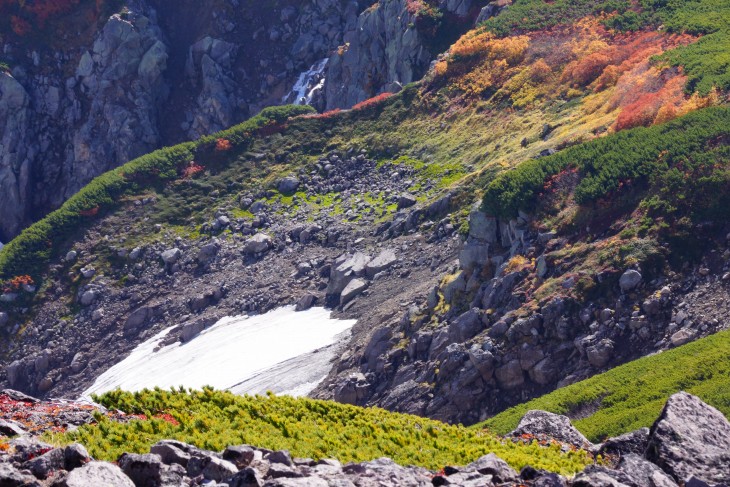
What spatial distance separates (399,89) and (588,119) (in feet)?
73.2

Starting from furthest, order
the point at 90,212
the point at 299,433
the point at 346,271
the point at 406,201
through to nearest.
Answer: the point at 90,212 → the point at 406,201 → the point at 346,271 → the point at 299,433

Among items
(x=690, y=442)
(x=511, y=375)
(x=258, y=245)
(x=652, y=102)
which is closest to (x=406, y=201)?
(x=258, y=245)

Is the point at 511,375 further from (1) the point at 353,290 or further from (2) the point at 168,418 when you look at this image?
(2) the point at 168,418

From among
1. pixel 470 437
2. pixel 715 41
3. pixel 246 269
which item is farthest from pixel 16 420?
pixel 715 41

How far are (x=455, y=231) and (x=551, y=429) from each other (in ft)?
74.9

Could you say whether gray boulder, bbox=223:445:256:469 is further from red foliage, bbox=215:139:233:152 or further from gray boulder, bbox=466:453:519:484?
red foliage, bbox=215:139:233:152

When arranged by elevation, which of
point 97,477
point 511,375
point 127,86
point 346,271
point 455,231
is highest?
point 127,86

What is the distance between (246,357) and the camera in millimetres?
41812

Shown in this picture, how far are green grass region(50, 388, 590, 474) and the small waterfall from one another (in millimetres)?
55858

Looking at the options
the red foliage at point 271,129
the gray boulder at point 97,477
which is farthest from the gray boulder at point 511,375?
the red foliage at point 271,129

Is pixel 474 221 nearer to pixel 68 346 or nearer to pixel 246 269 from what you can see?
pixel 246 269

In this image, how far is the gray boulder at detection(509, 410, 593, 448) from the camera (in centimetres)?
1967

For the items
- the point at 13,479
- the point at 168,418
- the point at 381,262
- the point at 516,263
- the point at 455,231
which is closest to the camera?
the point at 13,479

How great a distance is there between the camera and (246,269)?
50.2 meters
